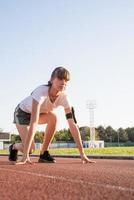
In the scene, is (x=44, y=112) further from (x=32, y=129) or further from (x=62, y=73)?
(x=62, y=73)

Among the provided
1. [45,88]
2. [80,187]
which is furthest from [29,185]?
[45,88]

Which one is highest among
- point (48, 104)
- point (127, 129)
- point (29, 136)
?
point (127, 129)

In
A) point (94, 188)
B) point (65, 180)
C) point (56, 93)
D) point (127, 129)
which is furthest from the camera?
point (127, 129)

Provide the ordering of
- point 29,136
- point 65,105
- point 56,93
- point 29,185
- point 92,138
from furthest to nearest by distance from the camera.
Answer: point 92,138
point 65,105
point 56,93
point 29,136
point 29,185

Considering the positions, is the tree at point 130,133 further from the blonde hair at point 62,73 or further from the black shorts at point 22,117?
the blonde hair at point 62,73

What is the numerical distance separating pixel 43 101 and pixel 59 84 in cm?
53

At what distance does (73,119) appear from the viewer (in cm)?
686

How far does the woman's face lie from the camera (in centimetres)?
589

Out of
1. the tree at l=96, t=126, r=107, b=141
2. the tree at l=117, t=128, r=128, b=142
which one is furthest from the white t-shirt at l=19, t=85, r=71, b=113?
the tree at l=96, t=126, r=107, b=141

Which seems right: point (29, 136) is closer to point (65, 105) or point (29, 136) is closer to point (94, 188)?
point (65, 105)

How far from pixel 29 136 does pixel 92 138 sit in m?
110

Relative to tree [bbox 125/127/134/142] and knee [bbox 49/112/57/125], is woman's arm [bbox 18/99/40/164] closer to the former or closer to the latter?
knee [bbox 49/112/57/125]

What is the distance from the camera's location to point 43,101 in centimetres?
633

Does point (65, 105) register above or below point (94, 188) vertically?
above
